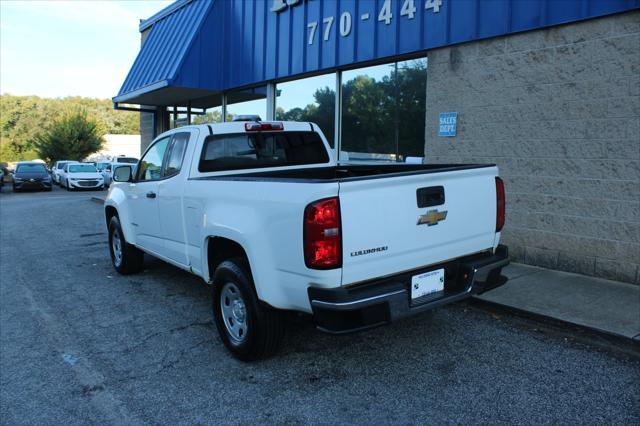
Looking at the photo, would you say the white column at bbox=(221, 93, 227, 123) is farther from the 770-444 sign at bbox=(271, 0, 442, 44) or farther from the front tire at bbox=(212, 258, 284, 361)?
the front tire at bbox=(212, 258, 284, 361)

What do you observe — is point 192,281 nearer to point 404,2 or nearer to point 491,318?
point 491,318

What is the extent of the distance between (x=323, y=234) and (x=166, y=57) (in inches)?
455

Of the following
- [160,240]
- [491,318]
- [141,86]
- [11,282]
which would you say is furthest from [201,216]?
[141,86]

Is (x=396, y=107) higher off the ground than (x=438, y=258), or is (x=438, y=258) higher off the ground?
(x=396, y=107)

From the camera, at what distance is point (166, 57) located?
13156 mm

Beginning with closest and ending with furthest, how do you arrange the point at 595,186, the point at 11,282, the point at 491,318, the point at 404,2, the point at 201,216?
the point at 201,216
the point at 491,318
the point at 595,186
the point at 11,282
the point at 404,2

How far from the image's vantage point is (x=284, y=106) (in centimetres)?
1155

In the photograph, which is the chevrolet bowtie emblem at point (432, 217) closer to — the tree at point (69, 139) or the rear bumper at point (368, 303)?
the rear bumper at point (368, 303)

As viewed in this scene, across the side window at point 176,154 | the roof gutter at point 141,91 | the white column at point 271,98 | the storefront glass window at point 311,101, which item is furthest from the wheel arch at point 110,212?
the roof gutter at point 141,91

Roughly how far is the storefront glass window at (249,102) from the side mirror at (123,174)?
6269mm

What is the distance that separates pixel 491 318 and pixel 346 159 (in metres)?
5.41

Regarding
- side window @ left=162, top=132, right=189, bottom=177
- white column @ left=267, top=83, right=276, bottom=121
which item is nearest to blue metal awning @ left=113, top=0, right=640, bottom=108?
white column @ left=267, top=83, right=276, bottom=121

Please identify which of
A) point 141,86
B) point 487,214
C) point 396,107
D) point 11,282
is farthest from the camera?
point 141,86

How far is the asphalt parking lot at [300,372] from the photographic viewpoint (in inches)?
127
